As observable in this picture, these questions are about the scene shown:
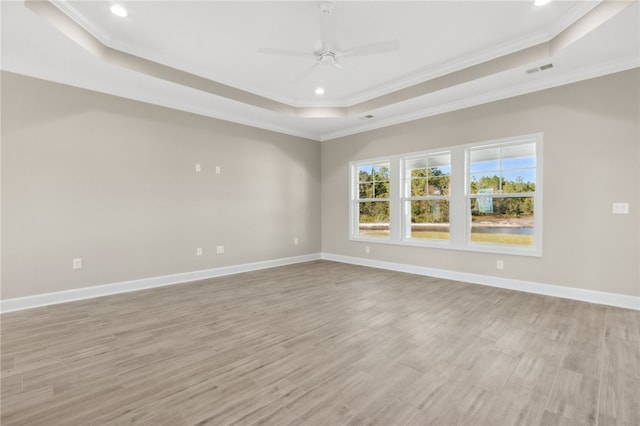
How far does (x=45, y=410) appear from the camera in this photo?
1.65 metres

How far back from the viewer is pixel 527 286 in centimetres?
398

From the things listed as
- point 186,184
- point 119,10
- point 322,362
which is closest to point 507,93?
point 322,362

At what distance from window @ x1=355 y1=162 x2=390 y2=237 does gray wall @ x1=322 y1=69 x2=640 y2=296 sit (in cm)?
163

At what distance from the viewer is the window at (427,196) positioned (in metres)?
5.07

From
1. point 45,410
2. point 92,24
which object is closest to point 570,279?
point 45,410

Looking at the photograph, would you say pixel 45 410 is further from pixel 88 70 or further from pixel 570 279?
pixel 570 279

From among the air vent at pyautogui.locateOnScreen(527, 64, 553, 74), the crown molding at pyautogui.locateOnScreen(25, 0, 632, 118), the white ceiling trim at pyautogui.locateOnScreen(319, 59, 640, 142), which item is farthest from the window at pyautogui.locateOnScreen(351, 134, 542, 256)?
the crown molding at pyautogui.locateOnScreen(25, 0, 632, 118)

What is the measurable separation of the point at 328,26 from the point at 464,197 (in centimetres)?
330

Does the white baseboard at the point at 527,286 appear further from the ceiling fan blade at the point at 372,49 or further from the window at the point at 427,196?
the ceiling fan blade at the point at 372,49

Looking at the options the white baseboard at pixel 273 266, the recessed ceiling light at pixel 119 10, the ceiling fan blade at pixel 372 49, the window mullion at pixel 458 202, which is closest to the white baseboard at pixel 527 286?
the white baseboard at pixel 273 266

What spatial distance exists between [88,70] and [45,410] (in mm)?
3633

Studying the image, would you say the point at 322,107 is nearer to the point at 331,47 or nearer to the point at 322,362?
the point at 331,47

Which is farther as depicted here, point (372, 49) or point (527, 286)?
point (527, 286)

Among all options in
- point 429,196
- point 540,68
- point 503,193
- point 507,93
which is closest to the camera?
point 540,68
